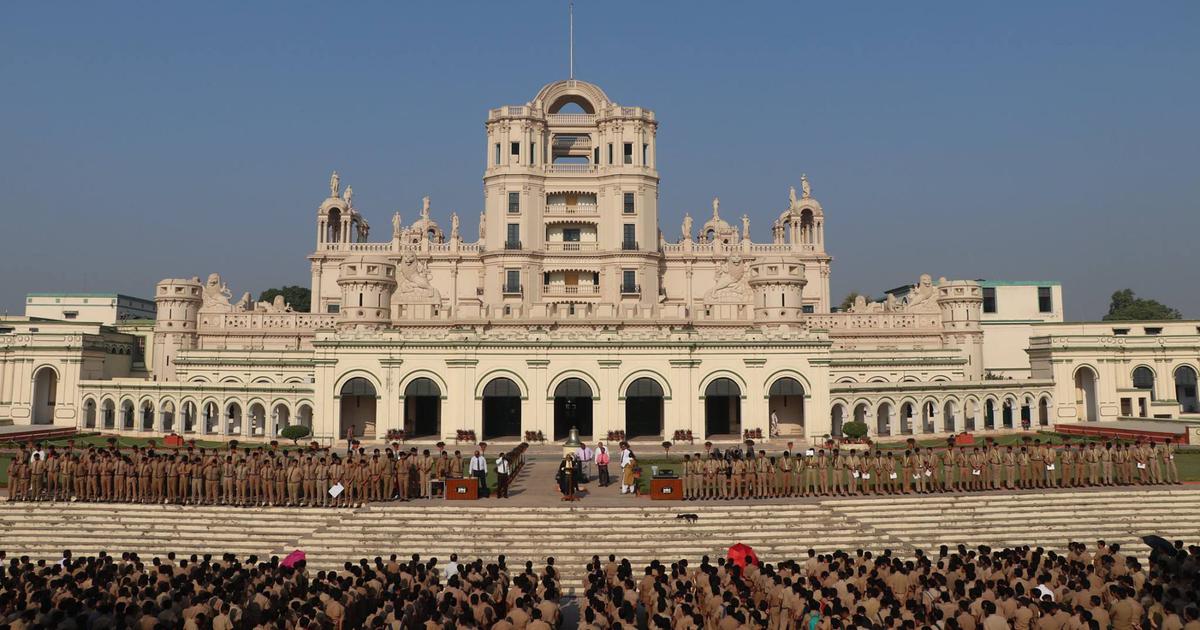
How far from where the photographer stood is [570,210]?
68.2 meters

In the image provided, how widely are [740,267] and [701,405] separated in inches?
972

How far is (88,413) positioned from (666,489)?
48045 mm

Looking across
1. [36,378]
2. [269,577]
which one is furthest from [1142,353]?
[36,378]

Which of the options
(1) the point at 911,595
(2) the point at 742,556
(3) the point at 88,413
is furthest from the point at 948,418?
(3) the point at 88,413

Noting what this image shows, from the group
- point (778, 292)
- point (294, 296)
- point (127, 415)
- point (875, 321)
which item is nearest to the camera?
point (127, 415)

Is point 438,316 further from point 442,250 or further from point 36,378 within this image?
point 36,378

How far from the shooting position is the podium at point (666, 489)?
27.2 metres

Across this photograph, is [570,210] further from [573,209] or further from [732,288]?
[732,288]

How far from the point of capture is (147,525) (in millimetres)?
25188

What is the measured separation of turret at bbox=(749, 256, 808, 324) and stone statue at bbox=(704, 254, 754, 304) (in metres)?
3.64

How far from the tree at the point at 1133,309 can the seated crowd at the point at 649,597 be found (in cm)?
9472

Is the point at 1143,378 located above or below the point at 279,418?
above

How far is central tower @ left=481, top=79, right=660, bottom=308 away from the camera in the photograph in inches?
2606

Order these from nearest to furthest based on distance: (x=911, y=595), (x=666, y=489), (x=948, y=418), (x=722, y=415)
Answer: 1. (x=911, y=595)
2. (x=666, y=489)
3. (x=722, y=415)
4. (x=948, y=418)
